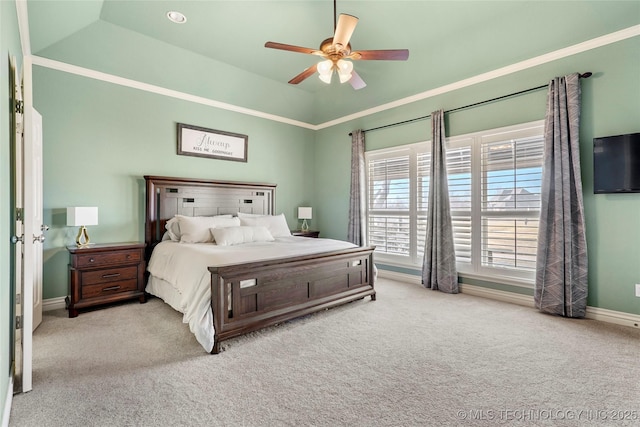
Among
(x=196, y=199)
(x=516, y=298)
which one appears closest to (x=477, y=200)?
(x=516, y=298)

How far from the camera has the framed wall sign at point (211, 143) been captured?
15.4 feet

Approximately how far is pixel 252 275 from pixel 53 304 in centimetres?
269

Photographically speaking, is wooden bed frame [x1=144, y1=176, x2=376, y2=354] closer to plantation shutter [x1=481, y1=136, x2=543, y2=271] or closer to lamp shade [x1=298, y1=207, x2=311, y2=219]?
lamp shade [x1=298, y1=207, x2=311, y2=219]

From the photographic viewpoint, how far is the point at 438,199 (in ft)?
14.4

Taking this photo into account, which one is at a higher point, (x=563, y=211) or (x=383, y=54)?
(x=383, y=54)

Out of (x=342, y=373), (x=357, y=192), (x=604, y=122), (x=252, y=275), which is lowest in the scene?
(x=342, y=373)

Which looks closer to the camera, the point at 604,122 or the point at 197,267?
the point at 197,267

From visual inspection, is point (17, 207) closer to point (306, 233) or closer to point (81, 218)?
point (81, 218)

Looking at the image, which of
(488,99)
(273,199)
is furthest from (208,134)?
(488,99)

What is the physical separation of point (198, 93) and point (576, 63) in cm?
490

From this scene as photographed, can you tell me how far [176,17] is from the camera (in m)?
3.51

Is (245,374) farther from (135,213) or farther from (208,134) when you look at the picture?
(208,134)

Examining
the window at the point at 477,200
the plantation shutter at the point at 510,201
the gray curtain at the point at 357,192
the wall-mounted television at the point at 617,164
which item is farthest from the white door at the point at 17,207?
the wall-mounted television at the point at 617,164

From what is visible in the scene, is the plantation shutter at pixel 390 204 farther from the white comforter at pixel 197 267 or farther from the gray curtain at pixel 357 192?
the white comforter at pixel 197 267
